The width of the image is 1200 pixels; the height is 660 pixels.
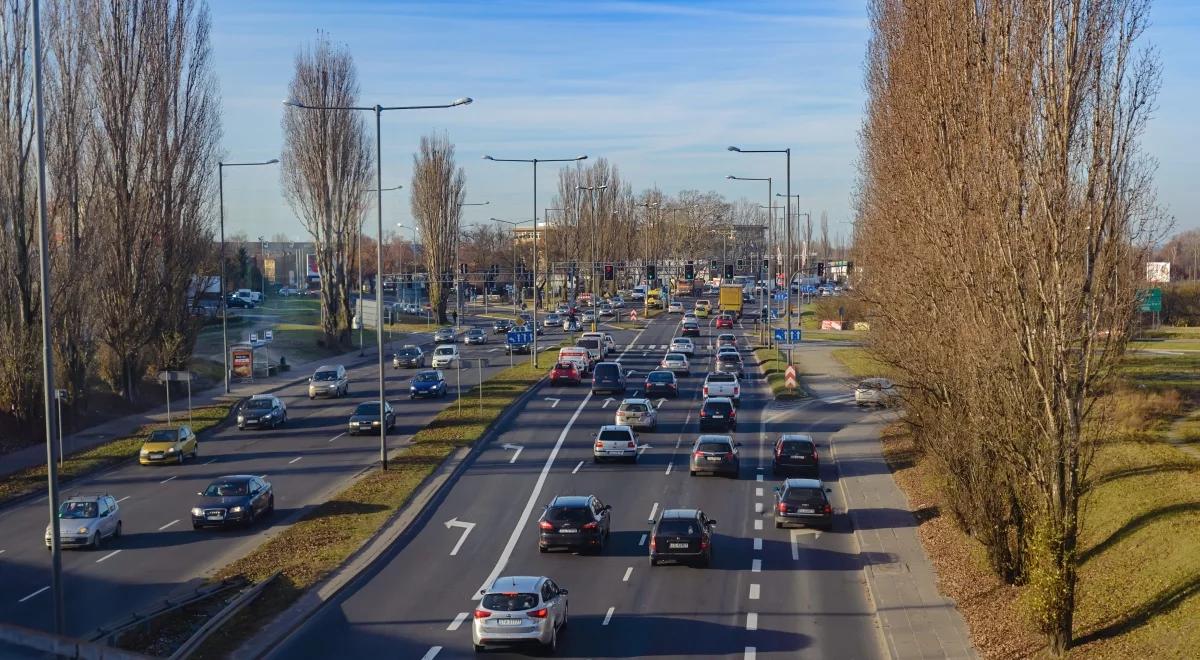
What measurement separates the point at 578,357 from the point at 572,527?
38.1 meters

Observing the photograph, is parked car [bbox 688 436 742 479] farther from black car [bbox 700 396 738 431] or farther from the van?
the van

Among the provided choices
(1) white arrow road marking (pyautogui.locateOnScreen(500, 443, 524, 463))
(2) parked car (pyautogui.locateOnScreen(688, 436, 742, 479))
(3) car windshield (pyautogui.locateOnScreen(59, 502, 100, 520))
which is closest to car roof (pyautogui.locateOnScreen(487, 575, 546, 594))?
(3) car windshield (pyautogui.locateOnScreen(59, 502, 100, 520))

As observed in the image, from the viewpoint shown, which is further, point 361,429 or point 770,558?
point 361,429

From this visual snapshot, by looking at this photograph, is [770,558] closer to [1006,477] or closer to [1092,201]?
[1006,477]

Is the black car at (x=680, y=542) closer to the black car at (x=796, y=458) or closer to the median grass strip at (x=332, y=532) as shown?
the median grass strip at (x=332, y=532)

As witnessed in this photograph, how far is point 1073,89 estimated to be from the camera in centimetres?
1669

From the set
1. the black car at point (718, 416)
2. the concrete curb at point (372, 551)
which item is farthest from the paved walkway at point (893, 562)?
the concrete curb at point (372, 551)

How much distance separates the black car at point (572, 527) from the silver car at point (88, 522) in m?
10.3

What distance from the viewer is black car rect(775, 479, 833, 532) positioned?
27766 millimetres

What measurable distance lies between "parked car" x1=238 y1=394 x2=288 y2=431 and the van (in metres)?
18.5

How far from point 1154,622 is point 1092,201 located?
6.39 m

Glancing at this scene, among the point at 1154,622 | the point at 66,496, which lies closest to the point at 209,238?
the point at 66,496

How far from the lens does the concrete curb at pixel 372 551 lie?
18.7 m

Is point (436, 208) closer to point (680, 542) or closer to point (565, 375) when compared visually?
point (565, 375)
